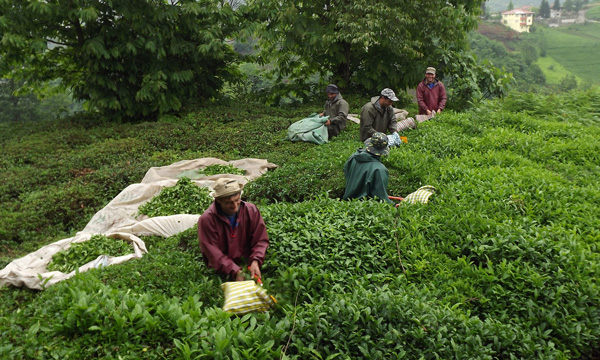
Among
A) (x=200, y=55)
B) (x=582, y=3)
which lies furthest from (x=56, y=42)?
(x=582, y=3)

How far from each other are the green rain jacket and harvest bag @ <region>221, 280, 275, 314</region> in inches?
104

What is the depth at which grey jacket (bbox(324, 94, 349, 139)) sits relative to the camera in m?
10.5

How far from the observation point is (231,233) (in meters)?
4.22

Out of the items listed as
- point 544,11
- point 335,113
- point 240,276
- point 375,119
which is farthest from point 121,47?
point 544,11

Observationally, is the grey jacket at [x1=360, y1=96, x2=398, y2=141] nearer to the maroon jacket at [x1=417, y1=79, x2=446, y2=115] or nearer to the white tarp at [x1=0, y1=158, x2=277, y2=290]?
the white tarp at [x1=0, y1=158, x2=277, y2=290]

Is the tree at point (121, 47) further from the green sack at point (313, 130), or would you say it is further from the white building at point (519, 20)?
the white building at point (519, 20)

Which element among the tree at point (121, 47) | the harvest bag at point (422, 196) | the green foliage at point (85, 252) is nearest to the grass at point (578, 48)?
the tree at point (121, 47)

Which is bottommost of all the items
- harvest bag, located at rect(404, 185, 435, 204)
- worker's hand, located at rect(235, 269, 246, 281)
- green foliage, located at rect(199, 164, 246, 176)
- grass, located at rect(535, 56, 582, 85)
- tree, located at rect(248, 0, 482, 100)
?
grass, located at rect(535, 56, 582, 85)

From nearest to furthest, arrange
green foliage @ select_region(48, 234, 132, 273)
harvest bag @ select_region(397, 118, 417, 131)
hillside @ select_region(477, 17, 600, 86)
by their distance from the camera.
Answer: green foliage @ select_region(48, 234, 132, 273) → harvest bag @ select_region(397, 118, 417, 131) → hillside @ select_region(477, 17, 600, 86)

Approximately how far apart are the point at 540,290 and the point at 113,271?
397 cm

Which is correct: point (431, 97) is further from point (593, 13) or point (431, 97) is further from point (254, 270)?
point (593, 13)

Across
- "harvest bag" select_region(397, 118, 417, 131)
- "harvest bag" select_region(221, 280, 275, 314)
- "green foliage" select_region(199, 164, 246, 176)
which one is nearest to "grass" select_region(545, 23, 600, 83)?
"harvest bag" select_region(397, 118, 417, 131)

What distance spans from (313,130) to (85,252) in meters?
6.04

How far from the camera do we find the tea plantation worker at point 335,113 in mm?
10508
